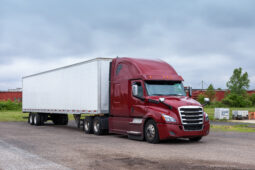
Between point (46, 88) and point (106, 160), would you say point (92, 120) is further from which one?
point (106, 160)

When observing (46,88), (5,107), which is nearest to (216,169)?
(46,88)

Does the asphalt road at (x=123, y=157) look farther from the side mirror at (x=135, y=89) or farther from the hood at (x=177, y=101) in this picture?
the side mirror at (x=135, y=89)

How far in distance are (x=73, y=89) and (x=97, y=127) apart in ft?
11.2

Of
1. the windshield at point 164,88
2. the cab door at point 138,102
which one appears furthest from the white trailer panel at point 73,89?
the windshield at point 164,88

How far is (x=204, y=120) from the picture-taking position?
14.3m

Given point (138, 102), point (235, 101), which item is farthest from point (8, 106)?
point (138, 102)

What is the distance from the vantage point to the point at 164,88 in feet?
49.4

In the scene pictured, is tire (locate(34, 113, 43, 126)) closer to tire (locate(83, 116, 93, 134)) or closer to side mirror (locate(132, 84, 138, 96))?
tire (locate(83, 116, 93, 134))

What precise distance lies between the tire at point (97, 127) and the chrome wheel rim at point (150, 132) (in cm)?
388

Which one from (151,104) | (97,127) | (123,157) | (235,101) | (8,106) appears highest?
(235,101)

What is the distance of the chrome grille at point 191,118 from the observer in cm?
1366

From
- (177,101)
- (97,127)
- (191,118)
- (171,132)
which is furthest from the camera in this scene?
(97,127)

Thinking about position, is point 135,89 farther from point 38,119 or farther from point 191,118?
point 38,119

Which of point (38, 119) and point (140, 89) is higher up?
point (140, 89)
